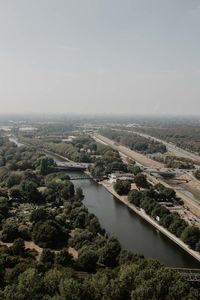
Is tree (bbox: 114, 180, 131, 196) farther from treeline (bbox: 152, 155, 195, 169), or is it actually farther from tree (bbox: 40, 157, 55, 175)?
treeline (bbox: 152, 155, 195, 169)

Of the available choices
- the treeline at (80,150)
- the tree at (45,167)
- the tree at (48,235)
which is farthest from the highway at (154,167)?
the tree at (48,235)

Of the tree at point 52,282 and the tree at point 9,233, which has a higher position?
the tree at point 52,282

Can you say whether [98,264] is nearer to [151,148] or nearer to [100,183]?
[100,183]

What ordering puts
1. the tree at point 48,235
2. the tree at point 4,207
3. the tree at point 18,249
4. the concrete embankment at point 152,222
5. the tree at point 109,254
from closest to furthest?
Answer: the tree at point 109,254 → the tree at point 18,249 → the tree at point 48,235 → the concrete embankment at point 152,222 → the tree at point 4,207

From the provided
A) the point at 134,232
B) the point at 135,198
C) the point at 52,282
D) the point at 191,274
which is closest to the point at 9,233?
the point at 52,282

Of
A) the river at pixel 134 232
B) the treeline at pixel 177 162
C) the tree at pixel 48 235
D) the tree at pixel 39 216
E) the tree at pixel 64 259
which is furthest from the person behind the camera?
the treeline at pixel 177 162

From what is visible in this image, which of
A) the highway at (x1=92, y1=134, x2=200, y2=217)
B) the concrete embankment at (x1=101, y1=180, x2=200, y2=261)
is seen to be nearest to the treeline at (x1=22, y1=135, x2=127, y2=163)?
the highway at (x1=92, y1=134, x2=200, y2=217)

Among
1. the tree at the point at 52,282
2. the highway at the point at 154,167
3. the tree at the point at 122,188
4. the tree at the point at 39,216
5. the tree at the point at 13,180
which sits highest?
the tree at the point at 52,282

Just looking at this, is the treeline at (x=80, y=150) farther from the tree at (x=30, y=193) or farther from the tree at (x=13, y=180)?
the tree at (x=30, y=193)
